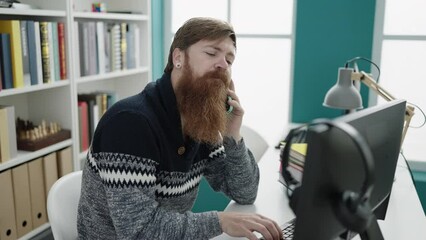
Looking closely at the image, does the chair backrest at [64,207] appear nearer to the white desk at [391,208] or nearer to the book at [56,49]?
the white desk at [391,208]

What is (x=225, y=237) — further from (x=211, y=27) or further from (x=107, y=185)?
(x=211, y=27)

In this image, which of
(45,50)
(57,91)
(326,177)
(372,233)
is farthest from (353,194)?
(57,91)

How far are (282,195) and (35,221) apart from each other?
49.0 inches

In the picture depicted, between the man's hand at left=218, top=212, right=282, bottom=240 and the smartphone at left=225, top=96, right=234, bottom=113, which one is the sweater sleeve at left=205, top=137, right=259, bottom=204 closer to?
the smartphone at left=225, top=96, right=234, bottom=113

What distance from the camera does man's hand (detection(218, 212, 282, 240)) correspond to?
42.4 inches

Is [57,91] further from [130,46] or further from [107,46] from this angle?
[130,46]

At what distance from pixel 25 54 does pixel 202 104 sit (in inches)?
42.0

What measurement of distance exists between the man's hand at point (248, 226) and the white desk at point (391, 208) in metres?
0.12

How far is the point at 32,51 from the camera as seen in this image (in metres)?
1.97

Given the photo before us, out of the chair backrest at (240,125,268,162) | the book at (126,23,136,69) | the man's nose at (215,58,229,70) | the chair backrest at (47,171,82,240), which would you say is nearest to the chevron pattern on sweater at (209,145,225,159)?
the man's nose at (215,58,229,70)

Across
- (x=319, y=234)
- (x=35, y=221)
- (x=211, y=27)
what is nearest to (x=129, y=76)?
(x=35, y=221)

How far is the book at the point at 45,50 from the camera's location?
6.59 feet

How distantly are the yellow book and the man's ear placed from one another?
35.6 inches

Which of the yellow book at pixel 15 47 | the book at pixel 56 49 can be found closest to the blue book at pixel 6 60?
the yellow book at pixel 15 47
